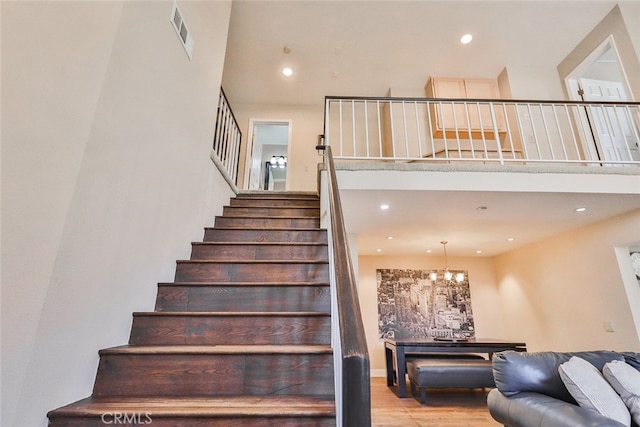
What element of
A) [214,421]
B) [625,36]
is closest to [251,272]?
[214,421]

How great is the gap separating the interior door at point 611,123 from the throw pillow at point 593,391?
3211 mm

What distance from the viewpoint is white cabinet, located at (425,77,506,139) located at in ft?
16.4

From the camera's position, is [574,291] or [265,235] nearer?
[265,235]

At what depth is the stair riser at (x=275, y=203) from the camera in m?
3.67

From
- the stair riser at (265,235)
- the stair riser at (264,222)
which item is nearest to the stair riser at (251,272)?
the stair riser at (265,235)

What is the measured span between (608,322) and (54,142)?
541cm

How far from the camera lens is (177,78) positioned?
2.32m

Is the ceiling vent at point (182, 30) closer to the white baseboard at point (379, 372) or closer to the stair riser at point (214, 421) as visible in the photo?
the stair riser at point (214, 421)

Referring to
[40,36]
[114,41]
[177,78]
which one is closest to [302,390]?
[40,36]

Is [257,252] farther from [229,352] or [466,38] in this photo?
[466,38]

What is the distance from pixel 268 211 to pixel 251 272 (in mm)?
1262

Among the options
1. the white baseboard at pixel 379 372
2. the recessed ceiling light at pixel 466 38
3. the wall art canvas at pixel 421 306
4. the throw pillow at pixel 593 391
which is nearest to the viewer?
the throw pillow at pixel 593 391

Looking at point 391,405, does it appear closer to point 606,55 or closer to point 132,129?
point 132,129

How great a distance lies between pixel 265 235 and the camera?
2865 millimetres
